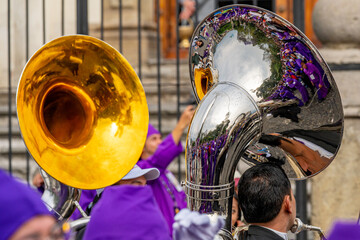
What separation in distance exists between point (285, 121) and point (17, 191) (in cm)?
142

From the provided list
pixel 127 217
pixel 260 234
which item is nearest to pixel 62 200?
pixel 260 234

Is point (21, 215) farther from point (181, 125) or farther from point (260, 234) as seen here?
point (181, 125)

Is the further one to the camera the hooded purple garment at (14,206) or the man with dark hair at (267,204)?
the man with dark hair at (267,204)

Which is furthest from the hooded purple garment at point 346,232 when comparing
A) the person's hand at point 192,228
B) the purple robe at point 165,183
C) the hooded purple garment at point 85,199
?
the purple robe at point 165,183

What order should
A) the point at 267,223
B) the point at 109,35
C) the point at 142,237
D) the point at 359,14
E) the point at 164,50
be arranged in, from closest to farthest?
the point at 142,237 < the point at 267,223 < the point at 359,14 < the point at 109,35 < the point at 164,50

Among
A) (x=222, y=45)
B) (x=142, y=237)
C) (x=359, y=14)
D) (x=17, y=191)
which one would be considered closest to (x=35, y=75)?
(x=222, y=45)

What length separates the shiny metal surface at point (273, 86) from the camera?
256cm

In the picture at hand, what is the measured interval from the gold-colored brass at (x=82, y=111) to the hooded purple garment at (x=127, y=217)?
82cm

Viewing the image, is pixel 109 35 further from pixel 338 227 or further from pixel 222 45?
pixel 338 227

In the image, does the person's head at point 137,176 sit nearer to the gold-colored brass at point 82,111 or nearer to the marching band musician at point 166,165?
the gold-colored brass at point 82,111

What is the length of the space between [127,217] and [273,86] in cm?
102

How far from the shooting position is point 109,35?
22.7ft

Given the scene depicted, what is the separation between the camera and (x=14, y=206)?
1.40 metres

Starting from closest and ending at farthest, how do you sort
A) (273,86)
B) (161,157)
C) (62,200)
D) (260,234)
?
(260,234) < (273,86) < (62,200) < (161,157)
